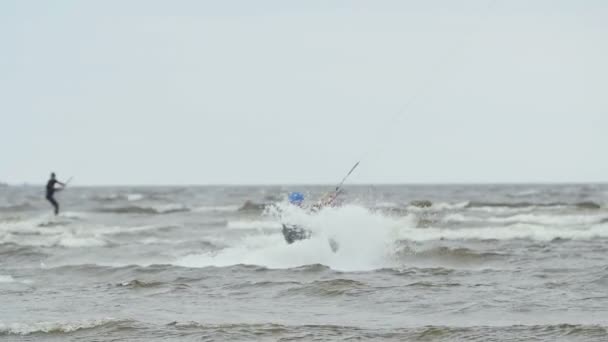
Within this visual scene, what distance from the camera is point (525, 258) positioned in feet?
68.1

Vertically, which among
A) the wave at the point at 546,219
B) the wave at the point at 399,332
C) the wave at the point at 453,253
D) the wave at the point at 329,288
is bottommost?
the wave at the point at 399,332

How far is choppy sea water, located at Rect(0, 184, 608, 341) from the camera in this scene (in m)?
11.9

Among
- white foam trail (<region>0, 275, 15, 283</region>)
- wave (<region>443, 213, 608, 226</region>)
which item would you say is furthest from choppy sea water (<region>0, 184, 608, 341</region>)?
wave (<region>443, 213, 608, 226</region>)

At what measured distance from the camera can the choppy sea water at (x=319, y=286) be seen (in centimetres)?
1191

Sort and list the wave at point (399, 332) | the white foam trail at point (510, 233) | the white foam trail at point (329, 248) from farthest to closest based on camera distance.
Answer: the white foam trail at point (510, 233) < the white foam trail at point (329, 248) < the wave at point (399, 332)

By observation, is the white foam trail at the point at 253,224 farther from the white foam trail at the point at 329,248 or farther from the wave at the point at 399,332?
the wave at the point at 399,332

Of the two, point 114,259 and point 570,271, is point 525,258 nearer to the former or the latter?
point 570,271

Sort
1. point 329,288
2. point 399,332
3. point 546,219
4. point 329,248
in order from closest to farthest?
point 399,332 < point 329,288 < point 329,248 < point 546,219

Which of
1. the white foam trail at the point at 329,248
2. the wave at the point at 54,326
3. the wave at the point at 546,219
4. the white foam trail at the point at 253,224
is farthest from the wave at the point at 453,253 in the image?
the white foam trail at the point at 253,224

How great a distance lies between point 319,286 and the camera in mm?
15656

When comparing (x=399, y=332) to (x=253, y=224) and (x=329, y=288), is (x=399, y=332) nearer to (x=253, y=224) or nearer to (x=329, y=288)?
(x=329, y=288)

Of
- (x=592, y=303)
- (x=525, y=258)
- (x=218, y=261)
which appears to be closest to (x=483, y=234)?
(x=525, y=258)

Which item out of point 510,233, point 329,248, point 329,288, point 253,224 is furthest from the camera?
point 253,224

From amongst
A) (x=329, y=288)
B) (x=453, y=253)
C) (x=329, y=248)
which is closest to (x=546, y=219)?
(x=453, y=253)
